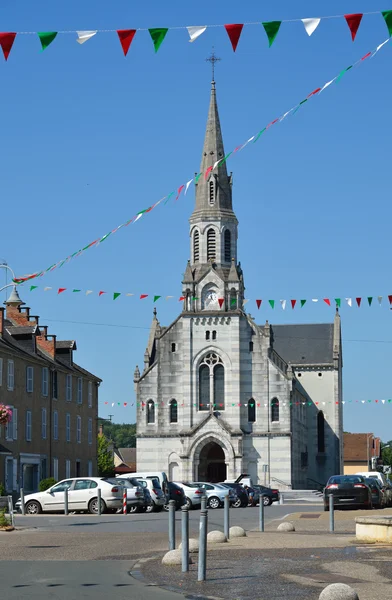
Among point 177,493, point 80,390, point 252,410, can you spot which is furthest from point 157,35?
point 252,410

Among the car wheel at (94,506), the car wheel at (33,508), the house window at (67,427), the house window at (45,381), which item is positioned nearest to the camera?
the car wheel at (94,506)

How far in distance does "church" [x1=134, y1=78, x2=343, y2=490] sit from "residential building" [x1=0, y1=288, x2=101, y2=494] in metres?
15.3

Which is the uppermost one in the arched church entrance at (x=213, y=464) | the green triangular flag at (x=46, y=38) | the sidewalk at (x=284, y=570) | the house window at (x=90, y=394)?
the green triangular flag at (x=46, y=38)

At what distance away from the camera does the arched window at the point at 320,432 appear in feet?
326

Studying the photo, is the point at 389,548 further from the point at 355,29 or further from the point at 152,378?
the point at 152,378

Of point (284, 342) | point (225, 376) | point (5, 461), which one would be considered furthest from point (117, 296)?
point (284, 342)

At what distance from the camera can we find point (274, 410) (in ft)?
275

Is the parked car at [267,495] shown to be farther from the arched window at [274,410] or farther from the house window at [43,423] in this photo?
the arched window at [274,410]

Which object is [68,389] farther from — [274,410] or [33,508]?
[33,508]

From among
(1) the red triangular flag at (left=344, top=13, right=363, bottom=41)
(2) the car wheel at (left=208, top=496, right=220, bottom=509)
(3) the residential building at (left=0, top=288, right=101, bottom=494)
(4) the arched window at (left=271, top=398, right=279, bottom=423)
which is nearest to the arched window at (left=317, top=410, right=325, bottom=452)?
(4) the arched window at (left=271, top=398, right=279, bottom=423)

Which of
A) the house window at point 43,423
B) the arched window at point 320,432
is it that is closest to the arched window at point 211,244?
the arched window at point 320,432

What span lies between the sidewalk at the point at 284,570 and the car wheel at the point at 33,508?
17065 millimetres

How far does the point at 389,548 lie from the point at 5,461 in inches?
1419

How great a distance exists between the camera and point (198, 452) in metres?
83.1
